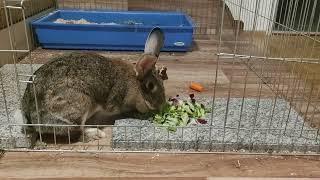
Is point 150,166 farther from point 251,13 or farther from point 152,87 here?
point 251,13

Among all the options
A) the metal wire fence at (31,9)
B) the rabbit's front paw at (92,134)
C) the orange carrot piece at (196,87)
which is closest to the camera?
the rabbit's front paw at (92,134)

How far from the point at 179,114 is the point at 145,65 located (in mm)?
337

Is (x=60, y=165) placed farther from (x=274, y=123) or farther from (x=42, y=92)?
(x=274, y=123)

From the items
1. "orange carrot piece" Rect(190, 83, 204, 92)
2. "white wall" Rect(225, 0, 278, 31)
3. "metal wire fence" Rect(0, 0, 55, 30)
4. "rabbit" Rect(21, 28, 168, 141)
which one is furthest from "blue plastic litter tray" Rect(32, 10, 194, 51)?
"rabbit" Rect(21, 28, 168, 141)

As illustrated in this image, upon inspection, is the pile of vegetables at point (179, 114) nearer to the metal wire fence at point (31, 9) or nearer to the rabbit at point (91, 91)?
the rabbit at point (91, 91)

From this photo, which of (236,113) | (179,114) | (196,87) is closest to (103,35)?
(196,87)

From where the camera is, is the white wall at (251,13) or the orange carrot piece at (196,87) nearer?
the orange carrot piece at (196,87)

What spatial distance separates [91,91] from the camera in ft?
5.90

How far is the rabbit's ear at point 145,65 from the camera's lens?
187cm

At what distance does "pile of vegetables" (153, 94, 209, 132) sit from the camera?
6.31ft

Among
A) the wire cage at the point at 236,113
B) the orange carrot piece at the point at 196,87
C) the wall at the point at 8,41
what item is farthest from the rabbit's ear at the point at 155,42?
the wall at the point at 8,41

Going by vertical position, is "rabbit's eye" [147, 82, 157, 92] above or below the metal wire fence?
below

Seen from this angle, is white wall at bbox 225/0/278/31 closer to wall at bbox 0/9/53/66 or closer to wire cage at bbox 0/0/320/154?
A: wire cage at bbox 0/0/320/154

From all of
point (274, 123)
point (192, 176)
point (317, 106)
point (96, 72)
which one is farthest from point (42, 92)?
point (317, 106)
